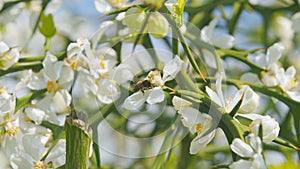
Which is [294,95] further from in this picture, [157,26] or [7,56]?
[7,56]

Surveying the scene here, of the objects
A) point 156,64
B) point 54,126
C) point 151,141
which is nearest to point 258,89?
point 156,64

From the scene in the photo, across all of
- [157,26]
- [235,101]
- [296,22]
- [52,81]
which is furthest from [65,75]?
[296,22]

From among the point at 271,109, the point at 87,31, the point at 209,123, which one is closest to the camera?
the point at 209,123

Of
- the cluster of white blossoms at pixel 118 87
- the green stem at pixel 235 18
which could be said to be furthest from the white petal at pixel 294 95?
the green stem at pixel 235 18

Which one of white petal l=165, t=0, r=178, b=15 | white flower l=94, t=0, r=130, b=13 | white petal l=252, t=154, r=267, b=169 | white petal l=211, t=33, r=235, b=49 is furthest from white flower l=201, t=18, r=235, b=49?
white petal l=252, t=154, r=267, b=169

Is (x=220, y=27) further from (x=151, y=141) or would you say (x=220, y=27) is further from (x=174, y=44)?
(x=174, y=44)

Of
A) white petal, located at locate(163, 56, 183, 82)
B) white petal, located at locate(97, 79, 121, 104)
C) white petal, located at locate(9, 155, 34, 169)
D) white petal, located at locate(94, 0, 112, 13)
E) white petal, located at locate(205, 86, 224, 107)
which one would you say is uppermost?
white petal, located at locate(163, 56, 183, 82)

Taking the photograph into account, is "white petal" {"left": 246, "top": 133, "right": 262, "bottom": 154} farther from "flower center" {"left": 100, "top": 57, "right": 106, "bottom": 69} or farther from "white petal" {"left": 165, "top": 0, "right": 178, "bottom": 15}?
"flower center" {"left": 100, "top": 57, "right": 106, "bottom": 69}

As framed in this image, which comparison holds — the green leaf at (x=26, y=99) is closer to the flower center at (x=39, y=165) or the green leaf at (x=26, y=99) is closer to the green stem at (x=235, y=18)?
the flower center at (x=39, y=165)
